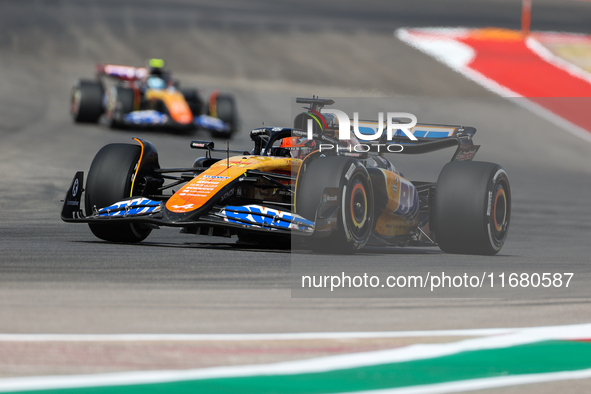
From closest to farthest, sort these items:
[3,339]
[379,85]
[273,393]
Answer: [273,393]
[3,339]
[379,85]

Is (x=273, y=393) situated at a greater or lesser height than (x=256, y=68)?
lesser

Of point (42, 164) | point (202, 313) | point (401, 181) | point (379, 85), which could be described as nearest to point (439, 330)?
point (202, 313)

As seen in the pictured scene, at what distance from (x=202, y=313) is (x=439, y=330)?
49.2 inches

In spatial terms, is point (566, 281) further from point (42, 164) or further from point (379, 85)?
point (379, 85)

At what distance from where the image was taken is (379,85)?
27.8 meters

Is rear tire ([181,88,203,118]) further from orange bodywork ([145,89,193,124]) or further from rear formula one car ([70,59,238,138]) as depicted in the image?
orange bodywork ([145,89,193,124])

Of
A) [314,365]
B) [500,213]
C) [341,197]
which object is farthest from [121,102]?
[314,365]

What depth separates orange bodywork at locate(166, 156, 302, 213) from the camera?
768 centimetres

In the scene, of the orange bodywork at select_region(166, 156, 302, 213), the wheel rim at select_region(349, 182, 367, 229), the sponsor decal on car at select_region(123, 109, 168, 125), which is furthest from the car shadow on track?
the sponsor decal on car at select_region(123, 109, 168, 125)

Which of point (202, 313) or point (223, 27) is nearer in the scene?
point (202, 313)

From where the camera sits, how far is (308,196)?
7.53 metres

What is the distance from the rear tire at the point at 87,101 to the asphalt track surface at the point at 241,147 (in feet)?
1.15

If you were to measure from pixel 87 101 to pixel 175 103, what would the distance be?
2137mm

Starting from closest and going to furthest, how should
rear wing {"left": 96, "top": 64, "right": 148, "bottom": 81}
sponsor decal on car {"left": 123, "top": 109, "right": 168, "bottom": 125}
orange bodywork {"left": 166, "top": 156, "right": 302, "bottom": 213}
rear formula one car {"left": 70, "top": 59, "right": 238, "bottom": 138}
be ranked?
orange bodywork {"left": 166, "top": 156, "right": 302, "bottom": 213} → sponsor decal on car {"left": 123, "top": 109, "right": 168, "bottom": 125} → rear formula one car {"left": 70, "top": 59, "right": 238, "bottom": 138} → rear wing {"left": 96, "top": 64, "right": 148, "bottom": 81}
